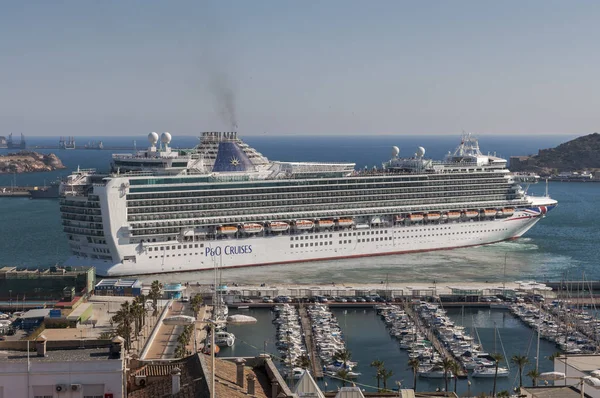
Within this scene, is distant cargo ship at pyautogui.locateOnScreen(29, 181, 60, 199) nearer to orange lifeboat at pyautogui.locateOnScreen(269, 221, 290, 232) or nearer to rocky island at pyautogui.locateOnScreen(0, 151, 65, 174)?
rocky island at pyautogui.locateOnScreen(0, 151, 65, 174)

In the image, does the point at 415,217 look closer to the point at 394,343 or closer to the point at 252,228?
the point at 252,228

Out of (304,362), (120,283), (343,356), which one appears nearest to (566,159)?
(120,283)

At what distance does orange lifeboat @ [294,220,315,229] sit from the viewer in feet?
198

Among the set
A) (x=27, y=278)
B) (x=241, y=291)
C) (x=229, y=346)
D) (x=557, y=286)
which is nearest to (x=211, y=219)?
(x=241, y=291)

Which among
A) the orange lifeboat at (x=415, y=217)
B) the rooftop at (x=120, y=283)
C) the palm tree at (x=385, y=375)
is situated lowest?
the palm tree at (x=385, y=375)

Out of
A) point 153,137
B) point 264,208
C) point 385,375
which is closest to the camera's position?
point 385,375

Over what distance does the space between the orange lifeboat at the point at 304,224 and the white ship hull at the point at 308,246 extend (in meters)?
0.55

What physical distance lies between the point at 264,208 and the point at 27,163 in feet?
443

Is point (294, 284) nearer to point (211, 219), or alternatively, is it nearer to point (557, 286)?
point (211, 219)

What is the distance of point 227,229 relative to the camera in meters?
57.6

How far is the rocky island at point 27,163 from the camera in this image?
177m

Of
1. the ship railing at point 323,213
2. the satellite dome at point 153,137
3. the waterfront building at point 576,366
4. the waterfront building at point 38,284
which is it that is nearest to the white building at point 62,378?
the waterfront building at point 576,366

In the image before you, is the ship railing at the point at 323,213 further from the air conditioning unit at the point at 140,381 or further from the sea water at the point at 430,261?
the air conditioning unit at the point at 140,381

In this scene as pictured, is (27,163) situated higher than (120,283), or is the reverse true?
(27,163)
